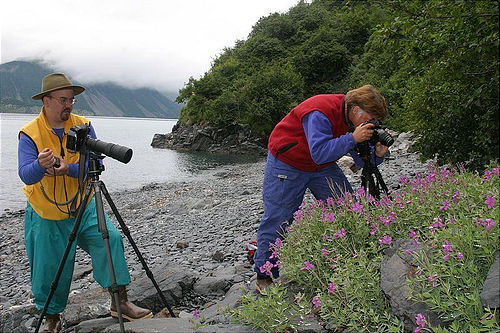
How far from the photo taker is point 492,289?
224 cm

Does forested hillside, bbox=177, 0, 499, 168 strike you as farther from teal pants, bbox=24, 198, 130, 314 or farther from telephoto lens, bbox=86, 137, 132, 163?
teal pants, bbox=24, 198, 130, 314

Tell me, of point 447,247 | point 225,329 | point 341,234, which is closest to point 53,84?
point 225,329

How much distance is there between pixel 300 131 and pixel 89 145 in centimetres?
213

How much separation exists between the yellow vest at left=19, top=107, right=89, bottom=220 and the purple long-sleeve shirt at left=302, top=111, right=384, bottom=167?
2.47 metres

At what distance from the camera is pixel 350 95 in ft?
13.1

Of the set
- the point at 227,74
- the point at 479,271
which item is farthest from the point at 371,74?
the point at 479,271

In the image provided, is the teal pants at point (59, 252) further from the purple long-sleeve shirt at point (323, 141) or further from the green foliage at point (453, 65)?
the green foliage at point (453, 65)

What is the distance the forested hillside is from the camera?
4.71 meters

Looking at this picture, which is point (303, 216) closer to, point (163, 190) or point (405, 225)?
point (405, 225)

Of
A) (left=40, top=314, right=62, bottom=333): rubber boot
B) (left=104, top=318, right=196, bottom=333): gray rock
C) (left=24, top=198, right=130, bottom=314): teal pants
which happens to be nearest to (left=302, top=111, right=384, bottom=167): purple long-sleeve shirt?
(left=104, top=318, right=196, bottom=333): gray rock

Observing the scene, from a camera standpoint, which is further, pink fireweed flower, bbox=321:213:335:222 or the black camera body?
the black camera body

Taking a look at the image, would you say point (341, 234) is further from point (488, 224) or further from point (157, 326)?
point (157, 326)

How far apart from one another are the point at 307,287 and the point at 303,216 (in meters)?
0.68

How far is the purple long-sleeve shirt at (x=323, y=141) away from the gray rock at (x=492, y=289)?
1553 mm
